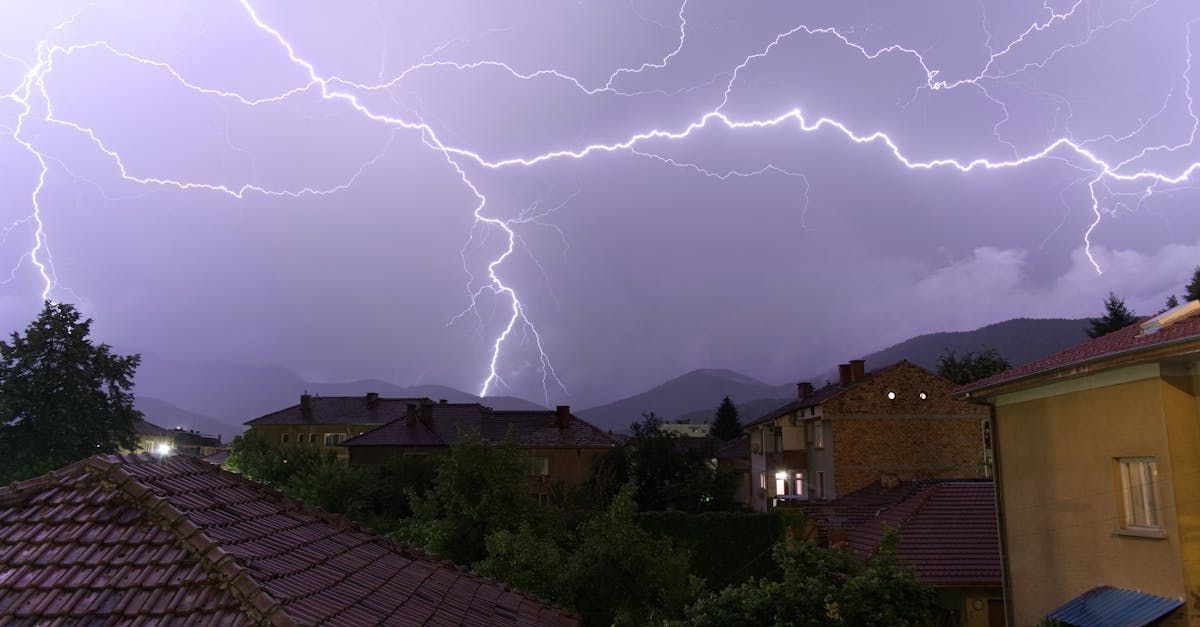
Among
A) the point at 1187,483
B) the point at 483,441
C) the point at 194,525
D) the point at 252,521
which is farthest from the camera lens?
the point at 483,441

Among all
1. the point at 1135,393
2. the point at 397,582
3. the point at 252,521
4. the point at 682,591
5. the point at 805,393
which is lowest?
the point at 682,591

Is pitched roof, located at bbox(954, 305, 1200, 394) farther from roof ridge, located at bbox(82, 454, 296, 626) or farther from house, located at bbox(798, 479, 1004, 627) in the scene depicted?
roof ridge, located at bbox(82, 454, 296, 626)

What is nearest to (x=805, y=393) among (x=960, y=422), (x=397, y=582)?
(x=960, y=422)

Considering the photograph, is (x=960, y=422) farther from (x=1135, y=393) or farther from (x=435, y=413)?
(x=435, y=413)

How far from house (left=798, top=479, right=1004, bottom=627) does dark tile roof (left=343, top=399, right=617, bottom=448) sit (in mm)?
22993

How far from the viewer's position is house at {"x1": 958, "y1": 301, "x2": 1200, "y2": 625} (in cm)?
810

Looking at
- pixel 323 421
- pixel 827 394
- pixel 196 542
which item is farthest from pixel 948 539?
pixel 323 421

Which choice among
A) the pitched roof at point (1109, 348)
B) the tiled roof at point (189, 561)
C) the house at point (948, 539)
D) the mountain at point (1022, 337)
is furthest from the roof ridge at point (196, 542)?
the mountain at point (1022, 337)

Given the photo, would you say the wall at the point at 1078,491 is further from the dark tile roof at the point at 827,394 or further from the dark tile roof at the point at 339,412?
the dark tile roof at the point at 339,412

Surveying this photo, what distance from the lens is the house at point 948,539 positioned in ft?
48.4

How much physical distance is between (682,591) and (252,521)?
10.8 meters

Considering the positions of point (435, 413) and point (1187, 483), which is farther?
point (435, 413)

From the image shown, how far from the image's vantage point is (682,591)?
15078 mm

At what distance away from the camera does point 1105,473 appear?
364 inches
